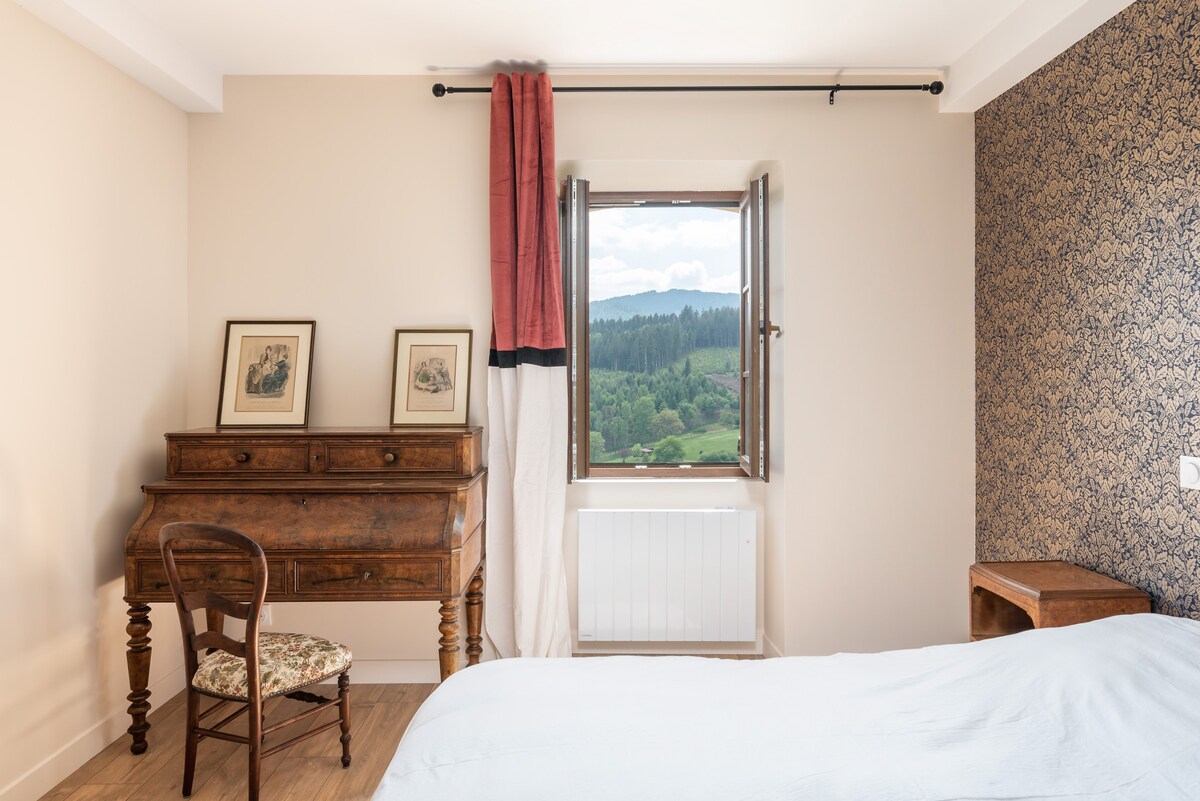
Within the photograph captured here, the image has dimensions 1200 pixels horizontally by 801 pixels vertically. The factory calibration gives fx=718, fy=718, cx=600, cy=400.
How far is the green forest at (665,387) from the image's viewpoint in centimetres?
358

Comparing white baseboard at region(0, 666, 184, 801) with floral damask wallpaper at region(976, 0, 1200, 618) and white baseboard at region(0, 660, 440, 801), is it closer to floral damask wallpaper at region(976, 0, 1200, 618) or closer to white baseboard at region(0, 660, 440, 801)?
white baseboard at region(0, 660, 440, 801)

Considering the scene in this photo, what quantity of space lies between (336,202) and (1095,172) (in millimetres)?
2883

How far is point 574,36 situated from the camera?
2.74 meters

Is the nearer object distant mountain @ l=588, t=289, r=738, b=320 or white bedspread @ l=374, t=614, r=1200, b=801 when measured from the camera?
white bedspread @ l=374, t=614, r=1200, b=801

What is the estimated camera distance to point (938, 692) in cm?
151

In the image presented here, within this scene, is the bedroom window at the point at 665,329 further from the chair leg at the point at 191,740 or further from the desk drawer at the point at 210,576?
the chair leg at the point at 191,740

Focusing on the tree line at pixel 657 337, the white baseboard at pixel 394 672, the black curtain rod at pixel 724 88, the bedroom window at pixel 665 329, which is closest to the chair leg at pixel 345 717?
the white baseboard at pixel 394 672

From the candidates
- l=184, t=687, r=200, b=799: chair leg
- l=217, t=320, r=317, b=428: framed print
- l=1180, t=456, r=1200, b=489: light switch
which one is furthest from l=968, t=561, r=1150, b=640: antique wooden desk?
l=217, t=320, r=317, b=428: framed print

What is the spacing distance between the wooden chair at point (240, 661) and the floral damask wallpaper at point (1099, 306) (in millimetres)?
2556

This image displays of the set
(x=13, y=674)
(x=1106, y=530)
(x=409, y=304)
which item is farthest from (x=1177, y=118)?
(x=13, y=674)

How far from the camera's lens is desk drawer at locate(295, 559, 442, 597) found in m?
2.45

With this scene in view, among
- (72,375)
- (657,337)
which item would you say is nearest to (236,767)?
(72,375)

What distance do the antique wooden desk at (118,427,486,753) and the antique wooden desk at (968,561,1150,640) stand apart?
1805 millimetres

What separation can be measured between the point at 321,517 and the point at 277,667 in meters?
0.51
